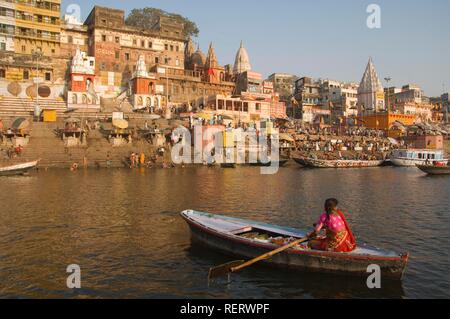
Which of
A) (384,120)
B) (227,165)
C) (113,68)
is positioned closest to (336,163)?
(227,165)

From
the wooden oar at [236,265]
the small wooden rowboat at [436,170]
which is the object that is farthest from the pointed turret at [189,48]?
the wooden oar at [236,265]

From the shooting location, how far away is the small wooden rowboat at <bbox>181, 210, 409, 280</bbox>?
900 cm

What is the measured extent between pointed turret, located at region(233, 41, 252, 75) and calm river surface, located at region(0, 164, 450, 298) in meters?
51.9

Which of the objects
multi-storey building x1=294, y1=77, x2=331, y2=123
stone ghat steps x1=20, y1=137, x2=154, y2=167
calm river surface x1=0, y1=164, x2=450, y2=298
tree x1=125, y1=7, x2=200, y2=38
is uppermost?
tree x1=125, y1=7, x2=200, y2=38

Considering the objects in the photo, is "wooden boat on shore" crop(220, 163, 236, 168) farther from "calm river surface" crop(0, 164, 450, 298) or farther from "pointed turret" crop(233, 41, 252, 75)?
"pointed turret" crop(233, 41, 252, 75)

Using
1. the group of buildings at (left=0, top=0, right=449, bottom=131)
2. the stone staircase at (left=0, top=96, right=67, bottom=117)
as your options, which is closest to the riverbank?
the stone staircase at (left=0, top=96, right=67, bottom=117)

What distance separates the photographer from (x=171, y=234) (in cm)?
1354

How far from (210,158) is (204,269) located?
1325 inches

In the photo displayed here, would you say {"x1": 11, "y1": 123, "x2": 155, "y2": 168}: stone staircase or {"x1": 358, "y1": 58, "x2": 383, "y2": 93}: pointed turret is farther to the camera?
{"x1": 358, "y1": 58, "x2": 383, "y2": 93}: pointed turret

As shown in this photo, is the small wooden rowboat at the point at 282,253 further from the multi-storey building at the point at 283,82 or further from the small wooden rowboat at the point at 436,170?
the multi-storey building at the point at 283,82

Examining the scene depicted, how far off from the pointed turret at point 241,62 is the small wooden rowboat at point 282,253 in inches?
2592

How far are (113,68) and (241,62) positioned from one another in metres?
27.0

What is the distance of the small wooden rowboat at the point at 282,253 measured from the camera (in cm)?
900
